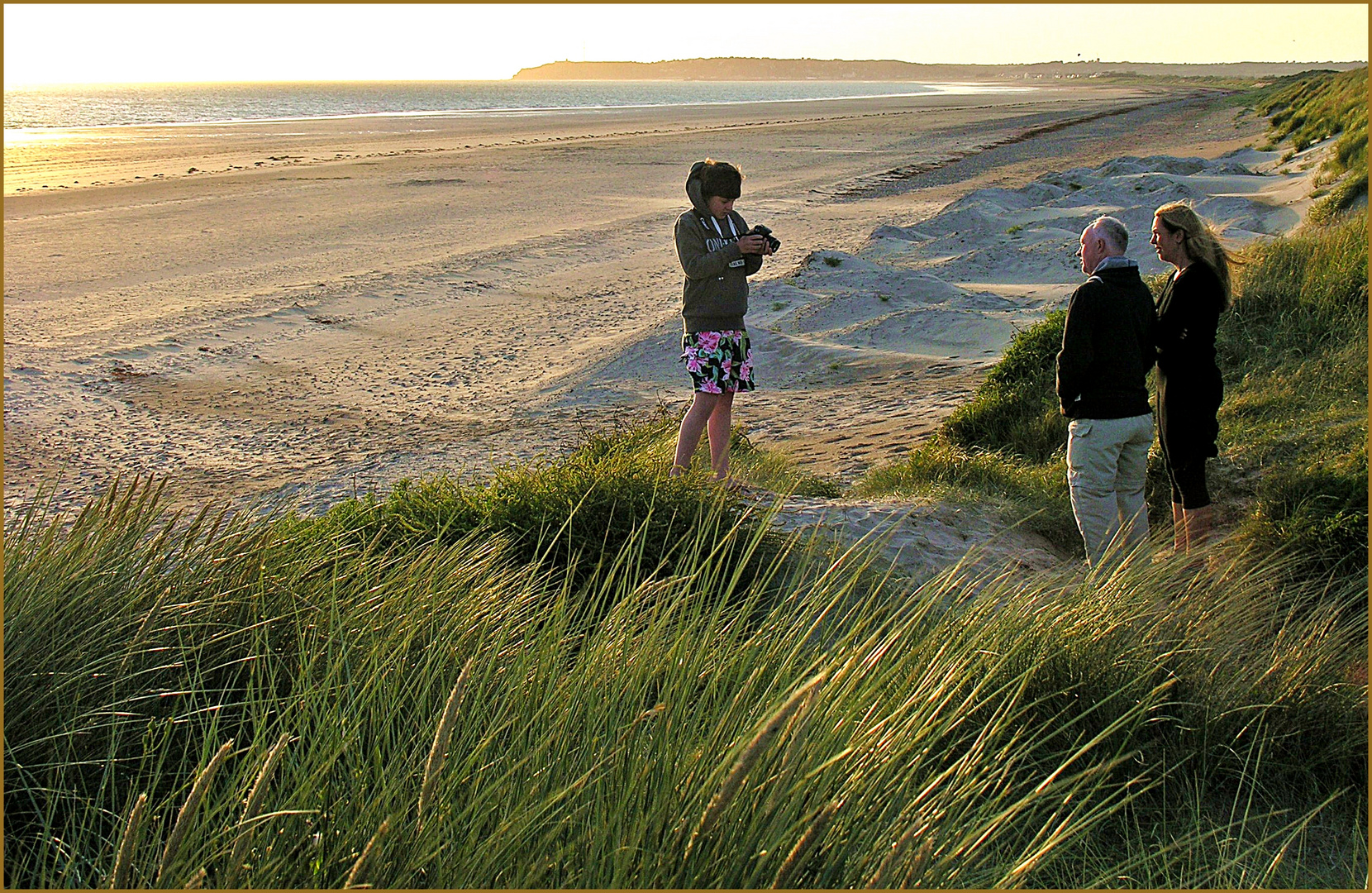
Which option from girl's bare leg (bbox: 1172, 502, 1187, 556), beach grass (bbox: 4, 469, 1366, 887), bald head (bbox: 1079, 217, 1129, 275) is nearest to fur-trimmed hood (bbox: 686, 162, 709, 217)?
bald head (bbox: 1079, 217, 1129, 275)

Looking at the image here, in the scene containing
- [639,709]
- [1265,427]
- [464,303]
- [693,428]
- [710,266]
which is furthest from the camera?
[464,303]

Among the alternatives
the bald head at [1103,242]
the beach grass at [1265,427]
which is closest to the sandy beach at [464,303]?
the beach grass at [1265,427]

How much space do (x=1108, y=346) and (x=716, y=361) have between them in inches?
76.7

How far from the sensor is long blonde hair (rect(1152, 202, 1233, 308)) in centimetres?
480

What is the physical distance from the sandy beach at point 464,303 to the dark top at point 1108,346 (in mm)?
2572

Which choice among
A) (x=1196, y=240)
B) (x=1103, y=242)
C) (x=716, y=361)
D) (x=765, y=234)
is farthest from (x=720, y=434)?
(x=1196, y=240)

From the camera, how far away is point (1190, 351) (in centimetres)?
484

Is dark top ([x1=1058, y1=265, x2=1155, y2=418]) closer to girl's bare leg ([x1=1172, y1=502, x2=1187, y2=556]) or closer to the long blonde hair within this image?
the long blonde hair

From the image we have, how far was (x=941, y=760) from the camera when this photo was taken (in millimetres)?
2855

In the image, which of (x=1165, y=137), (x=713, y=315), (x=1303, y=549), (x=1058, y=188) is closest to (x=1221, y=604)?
(x=1303, y=549)

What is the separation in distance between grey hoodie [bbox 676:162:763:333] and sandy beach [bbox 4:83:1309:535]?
1.48m

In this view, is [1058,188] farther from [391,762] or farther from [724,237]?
[391,762]

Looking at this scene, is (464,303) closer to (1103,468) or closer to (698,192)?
(698,192)

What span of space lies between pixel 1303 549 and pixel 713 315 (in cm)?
305
